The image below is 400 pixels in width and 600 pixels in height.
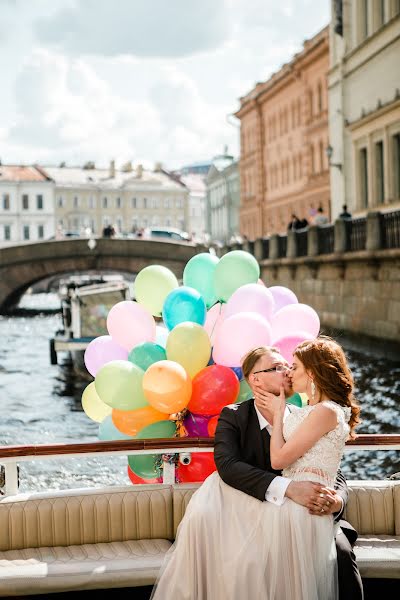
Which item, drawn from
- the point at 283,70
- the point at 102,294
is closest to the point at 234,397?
the point at 102,294

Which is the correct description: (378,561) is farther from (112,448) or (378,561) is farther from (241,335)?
(241,335)

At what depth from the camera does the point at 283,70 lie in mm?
47062

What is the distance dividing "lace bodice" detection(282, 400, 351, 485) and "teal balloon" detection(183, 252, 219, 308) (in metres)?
2.39

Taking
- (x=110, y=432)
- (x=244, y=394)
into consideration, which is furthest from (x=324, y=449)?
(x=110, y=432)

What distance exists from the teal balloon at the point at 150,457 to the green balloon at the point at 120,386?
143 millimetres

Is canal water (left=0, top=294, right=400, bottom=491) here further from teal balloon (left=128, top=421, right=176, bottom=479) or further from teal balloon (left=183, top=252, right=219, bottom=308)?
teal balloon (left=128, top=421, right=176, bottom=479)

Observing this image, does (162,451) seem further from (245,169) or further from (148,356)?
(245,169)

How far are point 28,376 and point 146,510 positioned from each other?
1655 cm

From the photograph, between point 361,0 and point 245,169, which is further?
point 245,169

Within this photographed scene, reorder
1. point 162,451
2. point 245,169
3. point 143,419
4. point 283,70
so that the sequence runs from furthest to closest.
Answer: point 245,169, point 283,70, point 143,419, point 162,451

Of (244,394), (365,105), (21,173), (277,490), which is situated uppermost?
(21,173)

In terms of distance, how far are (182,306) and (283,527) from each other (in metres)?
2.21

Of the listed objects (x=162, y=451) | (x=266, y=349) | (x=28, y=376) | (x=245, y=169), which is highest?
(x=245, y=169)

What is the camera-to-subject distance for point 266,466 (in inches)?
149
